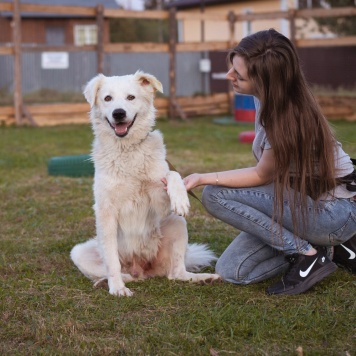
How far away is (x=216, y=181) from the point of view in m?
4.01

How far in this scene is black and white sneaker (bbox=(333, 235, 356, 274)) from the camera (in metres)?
4.21

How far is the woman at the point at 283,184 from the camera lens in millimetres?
3756

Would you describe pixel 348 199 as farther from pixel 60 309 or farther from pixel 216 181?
pixel 60 309

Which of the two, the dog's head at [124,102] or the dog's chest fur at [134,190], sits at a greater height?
the dog's head at [124,102]

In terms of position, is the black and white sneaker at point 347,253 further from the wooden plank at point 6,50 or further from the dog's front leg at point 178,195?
the wooden plank at point 6,50

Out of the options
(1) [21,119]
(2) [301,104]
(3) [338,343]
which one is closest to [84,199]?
(2) [301,104]

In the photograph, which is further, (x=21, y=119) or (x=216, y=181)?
(x=21, y=119)

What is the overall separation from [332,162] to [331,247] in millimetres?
643

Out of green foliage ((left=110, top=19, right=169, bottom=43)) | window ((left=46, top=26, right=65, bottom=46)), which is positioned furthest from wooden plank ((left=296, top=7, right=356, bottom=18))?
window ((left=46, top=26, right=65, bottom=46))

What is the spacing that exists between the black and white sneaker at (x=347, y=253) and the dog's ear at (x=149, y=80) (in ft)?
5.12

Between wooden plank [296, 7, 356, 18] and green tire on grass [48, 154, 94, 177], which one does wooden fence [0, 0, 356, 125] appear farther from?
green tire on grass [48, 154, 94, 177]

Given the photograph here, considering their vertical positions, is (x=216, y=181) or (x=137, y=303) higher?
(x=216, y=181)

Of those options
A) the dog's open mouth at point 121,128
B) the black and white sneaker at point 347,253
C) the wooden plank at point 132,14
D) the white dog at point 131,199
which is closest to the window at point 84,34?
the wooden plank at point 132,14

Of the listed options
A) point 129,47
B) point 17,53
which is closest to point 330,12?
point 129,47
